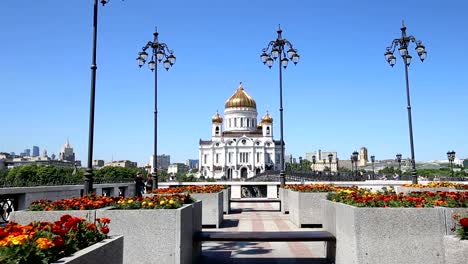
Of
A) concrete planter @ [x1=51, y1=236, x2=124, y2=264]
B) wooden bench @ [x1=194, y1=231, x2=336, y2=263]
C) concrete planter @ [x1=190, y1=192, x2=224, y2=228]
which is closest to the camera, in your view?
concrete planter @ [x1=51, y1=236, x2=124, y2=264]

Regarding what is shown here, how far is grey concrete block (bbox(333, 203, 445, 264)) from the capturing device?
5781mm

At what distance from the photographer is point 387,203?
6266 mm

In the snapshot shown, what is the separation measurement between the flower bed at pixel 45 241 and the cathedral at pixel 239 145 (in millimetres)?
82269

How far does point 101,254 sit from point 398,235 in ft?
14.1

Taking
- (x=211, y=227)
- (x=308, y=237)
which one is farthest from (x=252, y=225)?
(x=308, y=237)

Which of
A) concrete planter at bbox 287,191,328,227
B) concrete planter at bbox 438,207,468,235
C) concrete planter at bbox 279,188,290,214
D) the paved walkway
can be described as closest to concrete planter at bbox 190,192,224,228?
the paved walkway

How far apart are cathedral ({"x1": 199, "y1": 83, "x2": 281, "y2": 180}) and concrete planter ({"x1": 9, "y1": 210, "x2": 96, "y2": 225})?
263 ft

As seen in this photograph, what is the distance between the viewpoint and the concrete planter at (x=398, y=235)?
228 inches

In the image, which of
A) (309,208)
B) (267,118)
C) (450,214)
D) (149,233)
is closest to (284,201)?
(309,208)

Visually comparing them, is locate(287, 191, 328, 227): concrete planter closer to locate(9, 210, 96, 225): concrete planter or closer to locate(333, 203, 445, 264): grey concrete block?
locate(333, 203, 445, 264): grey concrete block

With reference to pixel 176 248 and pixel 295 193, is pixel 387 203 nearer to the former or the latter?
pixel 176 248

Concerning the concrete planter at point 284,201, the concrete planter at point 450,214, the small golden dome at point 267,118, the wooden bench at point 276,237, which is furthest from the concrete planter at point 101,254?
the small golden dome at point 267,118

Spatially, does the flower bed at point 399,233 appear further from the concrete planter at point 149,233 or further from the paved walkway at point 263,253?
the concrete planter at point 149,233

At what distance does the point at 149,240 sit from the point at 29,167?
239 feet
